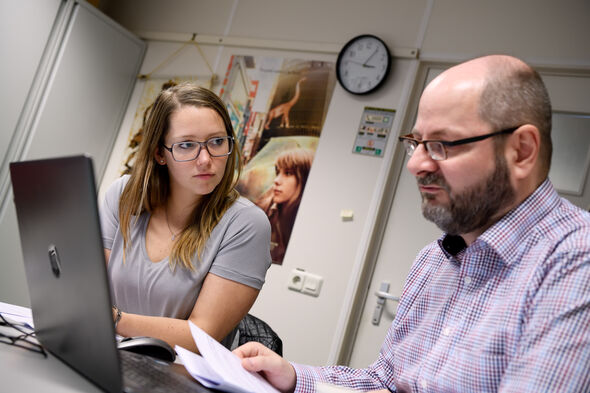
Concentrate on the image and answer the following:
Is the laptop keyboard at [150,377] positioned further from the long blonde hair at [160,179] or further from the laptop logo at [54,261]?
the long blonde hair at [160,179]

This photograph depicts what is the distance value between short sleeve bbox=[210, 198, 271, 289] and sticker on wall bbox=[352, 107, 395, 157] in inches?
56.2

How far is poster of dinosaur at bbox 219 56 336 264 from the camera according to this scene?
3.16m

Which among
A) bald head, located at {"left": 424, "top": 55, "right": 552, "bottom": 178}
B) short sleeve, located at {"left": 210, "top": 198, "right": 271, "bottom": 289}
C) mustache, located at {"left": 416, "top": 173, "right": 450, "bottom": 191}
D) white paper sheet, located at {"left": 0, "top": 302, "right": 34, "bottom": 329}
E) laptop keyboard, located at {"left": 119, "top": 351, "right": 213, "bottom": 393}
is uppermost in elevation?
bald head, located at {"left": 424, "top": 55, "right": 552, "bottom": 178}

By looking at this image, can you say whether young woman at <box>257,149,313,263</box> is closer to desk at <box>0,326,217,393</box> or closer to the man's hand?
the man's hand

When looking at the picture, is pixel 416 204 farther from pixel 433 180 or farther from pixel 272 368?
pixel 272 368

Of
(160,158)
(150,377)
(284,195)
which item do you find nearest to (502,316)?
(150,377)

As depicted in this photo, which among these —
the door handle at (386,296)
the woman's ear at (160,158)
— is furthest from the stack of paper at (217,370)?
the door handle at (386,296)

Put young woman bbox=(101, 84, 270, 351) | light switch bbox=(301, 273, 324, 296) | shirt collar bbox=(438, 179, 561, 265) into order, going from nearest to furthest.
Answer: shirt collar bbox=(438, 179, 561, 265), young woman bbox=(101, 84, 270, 351), light switch bbox=(301, 273, 324, 296)

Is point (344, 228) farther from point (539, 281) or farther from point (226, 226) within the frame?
point (539, 281)

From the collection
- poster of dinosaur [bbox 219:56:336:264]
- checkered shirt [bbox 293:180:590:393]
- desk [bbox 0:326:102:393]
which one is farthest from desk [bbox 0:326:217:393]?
poster of dinosaur [bbox 219:56:336:264]

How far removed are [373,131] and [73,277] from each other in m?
2.39

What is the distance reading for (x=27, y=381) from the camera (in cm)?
78

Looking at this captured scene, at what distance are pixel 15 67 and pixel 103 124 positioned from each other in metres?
0.70

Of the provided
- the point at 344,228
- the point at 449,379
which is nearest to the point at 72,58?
the point at 344,228
